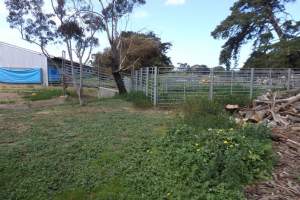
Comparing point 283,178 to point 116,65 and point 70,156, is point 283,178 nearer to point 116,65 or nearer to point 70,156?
point 70,156

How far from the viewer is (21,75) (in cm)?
2433

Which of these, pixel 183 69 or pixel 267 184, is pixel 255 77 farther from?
pixel 267 184

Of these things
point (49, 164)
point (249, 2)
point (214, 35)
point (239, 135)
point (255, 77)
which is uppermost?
point (249, 2)

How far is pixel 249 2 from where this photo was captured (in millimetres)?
24688

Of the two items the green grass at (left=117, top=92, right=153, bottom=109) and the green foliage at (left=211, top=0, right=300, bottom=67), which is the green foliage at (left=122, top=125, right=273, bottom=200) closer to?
the green grass at (left=117, top=92, right=153, bottom=109)

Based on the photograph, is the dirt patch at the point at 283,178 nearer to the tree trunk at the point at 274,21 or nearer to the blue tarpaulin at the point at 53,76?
the tree trunk at the point at 274,21

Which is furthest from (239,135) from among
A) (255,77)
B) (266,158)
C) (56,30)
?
(56,30)

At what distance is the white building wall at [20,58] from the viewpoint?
25.0 m

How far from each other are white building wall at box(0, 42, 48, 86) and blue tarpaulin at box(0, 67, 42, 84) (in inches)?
23.5

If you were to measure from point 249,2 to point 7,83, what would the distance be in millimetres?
20772

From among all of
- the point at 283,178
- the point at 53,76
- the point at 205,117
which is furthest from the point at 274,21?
the point at 283,178

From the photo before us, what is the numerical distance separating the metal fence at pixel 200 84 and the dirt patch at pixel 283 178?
20.8 ft

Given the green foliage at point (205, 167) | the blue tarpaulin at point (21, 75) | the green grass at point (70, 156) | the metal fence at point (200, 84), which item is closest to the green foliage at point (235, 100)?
the metal fence at point (200, 84)

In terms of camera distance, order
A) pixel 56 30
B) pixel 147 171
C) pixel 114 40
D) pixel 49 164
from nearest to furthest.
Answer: pixel 147 171 < pixel 49 164 < pixel 56 30 < pixel 114 40
